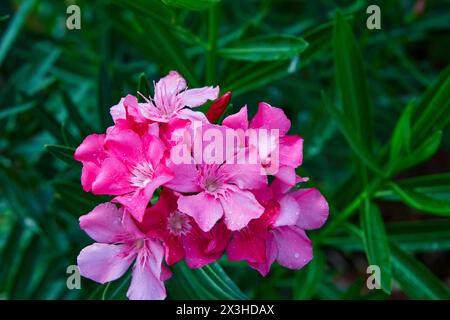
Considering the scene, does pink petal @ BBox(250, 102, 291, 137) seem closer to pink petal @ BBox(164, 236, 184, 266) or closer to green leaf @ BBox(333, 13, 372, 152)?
pink petal @ BBox(164, 236, 184, 266)

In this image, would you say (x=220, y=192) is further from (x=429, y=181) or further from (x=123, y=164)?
(x=429, y=181)

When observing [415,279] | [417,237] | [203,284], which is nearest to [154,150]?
[203,284]

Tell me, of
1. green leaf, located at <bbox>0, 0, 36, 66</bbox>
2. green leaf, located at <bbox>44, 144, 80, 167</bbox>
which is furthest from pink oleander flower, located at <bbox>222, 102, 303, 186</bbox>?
green leaf, located at <bbox>0, 0, 36, 66</bbox>

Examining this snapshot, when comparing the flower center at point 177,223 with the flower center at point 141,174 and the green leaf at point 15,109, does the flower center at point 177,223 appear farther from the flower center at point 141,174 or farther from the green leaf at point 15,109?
the green leaf at point 15,109

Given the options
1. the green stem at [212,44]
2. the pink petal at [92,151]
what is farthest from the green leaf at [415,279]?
the pink petal at [92,151]
